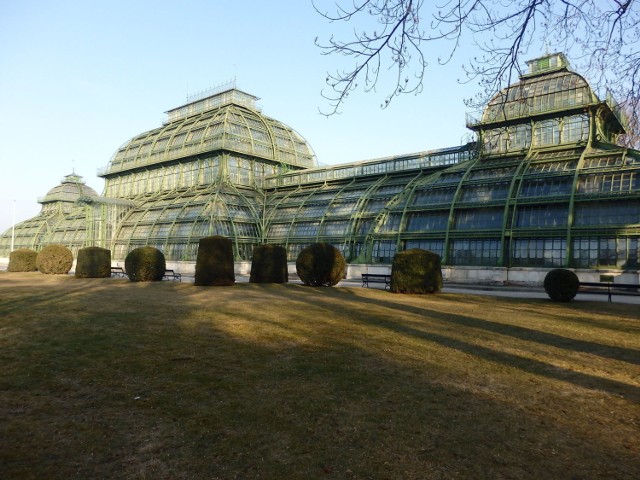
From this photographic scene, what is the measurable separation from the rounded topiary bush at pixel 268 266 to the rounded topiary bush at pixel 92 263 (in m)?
13.2

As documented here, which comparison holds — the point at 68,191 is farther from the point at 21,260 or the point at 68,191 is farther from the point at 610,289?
the point at 610,289

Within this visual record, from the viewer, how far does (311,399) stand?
7.34 m

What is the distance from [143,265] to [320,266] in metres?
12.2

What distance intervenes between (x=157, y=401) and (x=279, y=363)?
2.78 m

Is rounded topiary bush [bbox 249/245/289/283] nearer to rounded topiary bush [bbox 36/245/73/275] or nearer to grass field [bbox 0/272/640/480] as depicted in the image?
grass field [bbox 0/272/640/480]

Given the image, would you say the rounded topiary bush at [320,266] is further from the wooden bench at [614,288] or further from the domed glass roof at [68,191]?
the domed glass roof at [68,191]

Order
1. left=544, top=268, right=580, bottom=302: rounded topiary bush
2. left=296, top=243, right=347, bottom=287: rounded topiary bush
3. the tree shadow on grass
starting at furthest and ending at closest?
left=296, top=243, right=347, bottom=287: rounded topiary bush
left=544, top=268, right=580, bottom=302: rounded topiary bush
the tree shadow on grass

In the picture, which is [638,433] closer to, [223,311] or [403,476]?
[403,476]

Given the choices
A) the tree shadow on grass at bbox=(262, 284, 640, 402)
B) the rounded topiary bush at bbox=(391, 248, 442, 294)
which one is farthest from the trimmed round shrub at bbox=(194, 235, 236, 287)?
the tree shadow on grass at bbox=(262, 284, 640, 402)

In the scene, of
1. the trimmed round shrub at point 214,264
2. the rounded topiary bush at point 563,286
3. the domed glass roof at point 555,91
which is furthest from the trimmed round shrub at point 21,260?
the rounded topiary bush at point 563,286

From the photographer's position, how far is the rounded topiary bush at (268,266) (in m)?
29.8

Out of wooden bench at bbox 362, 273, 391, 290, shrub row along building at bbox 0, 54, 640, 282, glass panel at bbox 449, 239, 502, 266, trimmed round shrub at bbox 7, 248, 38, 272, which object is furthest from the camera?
trimmed round shrub at bbox 7, 248, 38, 272

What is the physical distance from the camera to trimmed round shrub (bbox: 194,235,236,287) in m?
27.1

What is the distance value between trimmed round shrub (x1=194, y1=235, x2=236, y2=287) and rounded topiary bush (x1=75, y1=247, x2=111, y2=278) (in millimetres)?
11776
